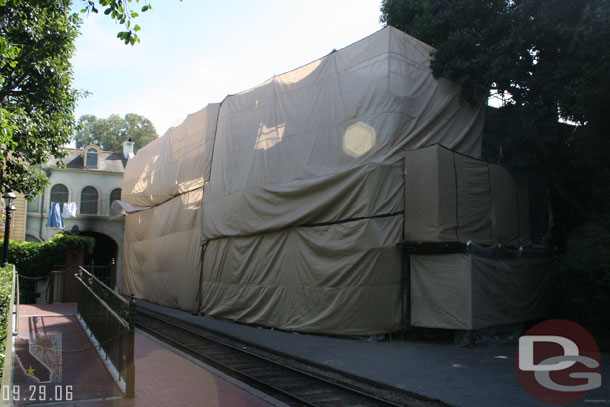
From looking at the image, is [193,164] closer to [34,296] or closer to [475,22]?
[34,296]

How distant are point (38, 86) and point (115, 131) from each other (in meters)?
37.2

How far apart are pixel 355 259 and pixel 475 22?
25.8 ft

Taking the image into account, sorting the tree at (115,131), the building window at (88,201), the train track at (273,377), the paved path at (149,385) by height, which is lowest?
the train track at (273,377)

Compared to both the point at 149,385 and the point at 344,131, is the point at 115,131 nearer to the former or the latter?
the point at 344,131

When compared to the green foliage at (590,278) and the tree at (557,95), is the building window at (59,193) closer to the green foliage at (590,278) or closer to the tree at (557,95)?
the tree at (557,95)

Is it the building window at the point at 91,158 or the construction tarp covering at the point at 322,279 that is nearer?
the construction tarp covering at the point at 322,279

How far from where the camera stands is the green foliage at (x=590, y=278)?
10.9m

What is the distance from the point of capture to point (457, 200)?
11.8m

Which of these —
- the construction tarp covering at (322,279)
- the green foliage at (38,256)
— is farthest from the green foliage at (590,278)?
the green foliage at (38,256)

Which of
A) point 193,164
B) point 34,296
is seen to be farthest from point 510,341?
point 34,296

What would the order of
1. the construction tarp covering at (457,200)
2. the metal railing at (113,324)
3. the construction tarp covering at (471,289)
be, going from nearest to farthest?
the metal railing at (113,324), the construction tarp covering at (471,289), the construction tarp covering at (457,200)

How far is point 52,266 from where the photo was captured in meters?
19.9

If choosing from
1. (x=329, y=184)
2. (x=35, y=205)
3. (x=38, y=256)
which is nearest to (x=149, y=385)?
(x=329, y=184)

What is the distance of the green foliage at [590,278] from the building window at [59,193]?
2805 cm
